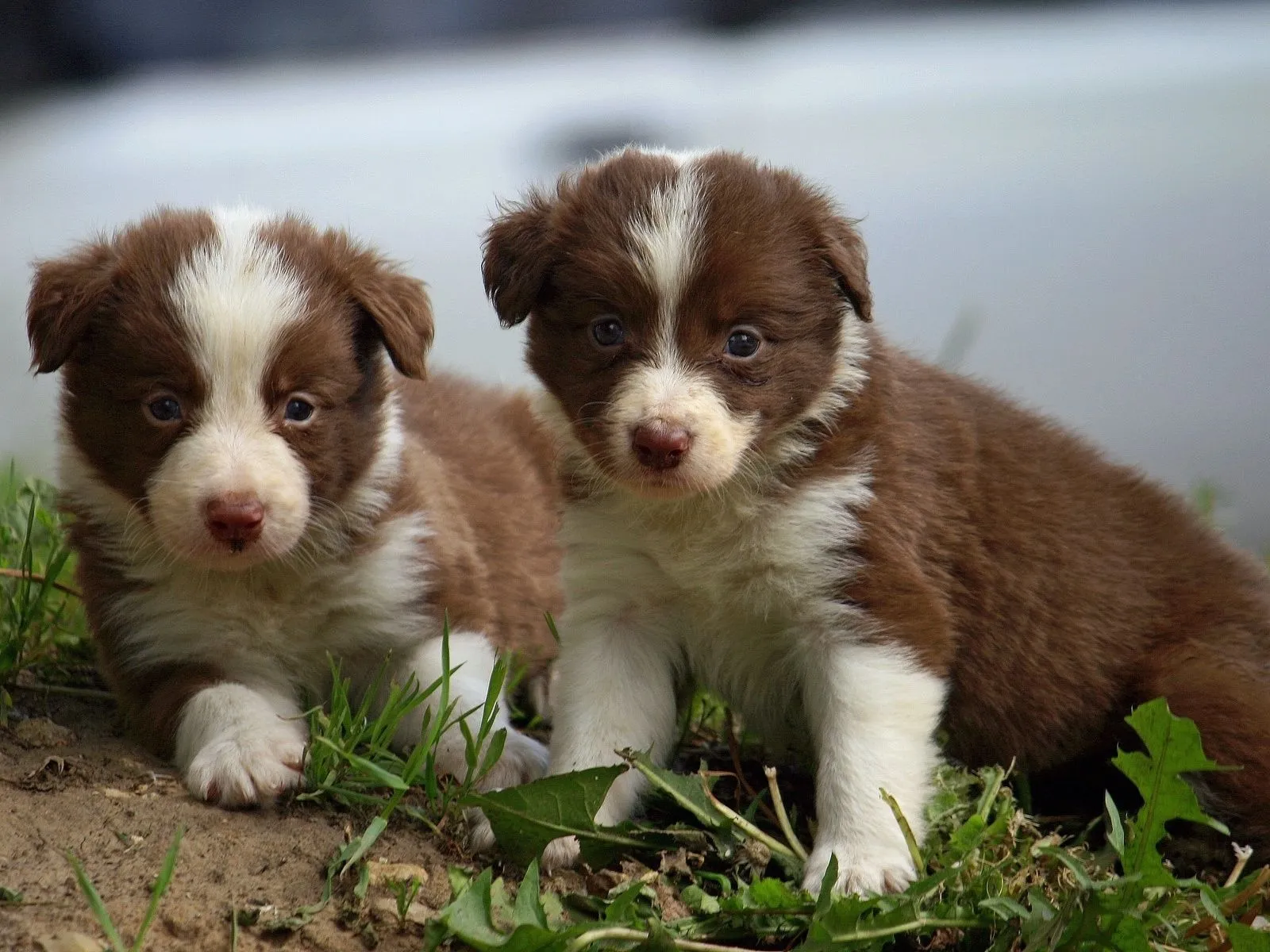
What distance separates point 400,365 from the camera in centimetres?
443

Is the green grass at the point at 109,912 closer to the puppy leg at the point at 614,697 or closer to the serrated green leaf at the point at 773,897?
the puppy leg at the point at 614,697

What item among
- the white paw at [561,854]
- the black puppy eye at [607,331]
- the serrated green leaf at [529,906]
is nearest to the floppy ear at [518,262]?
the black puppy eye at [607,331]

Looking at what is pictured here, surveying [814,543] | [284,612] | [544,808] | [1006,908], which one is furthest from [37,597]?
[1006,908]

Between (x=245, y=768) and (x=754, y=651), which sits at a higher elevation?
(x=754, y=651)

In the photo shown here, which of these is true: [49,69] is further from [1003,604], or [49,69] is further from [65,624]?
[1003,604]

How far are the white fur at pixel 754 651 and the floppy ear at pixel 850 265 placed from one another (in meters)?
0.44

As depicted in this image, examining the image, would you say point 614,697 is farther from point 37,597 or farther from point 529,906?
point 37,597

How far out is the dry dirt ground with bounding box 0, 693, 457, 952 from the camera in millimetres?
3137

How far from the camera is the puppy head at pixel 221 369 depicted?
13.3ft

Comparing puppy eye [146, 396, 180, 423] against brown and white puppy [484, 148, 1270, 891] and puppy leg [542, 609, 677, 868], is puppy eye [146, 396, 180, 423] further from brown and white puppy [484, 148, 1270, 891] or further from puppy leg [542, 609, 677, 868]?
puppy leg [542, 609, 677, 868]

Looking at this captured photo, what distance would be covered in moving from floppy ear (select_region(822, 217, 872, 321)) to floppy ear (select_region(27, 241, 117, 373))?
2070 mm

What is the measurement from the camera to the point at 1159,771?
11.2ft

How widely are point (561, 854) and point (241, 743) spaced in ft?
3.07

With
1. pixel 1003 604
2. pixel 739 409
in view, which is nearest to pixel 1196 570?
pixel 1003 604
